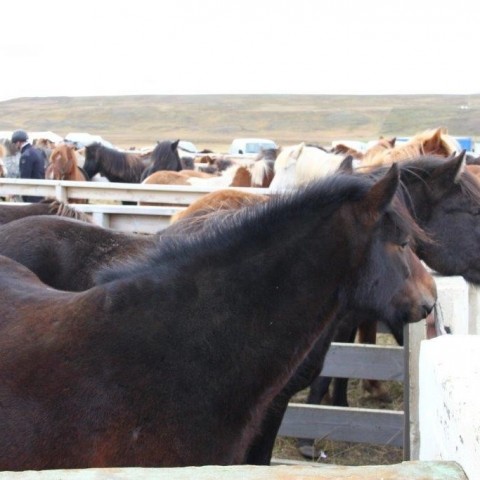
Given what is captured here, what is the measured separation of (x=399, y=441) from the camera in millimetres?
4516

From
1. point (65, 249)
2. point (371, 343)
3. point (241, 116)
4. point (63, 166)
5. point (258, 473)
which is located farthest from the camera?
point (241, 116)

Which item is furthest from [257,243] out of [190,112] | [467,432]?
[190,112]

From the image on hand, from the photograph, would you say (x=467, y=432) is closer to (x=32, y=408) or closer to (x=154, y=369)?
(x=154, y=369)

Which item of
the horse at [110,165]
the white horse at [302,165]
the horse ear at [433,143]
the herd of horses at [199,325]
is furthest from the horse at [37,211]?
the horse at [110,165]

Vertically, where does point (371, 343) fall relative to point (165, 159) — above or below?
below

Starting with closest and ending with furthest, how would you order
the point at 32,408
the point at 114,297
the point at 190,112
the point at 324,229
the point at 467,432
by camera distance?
the point at 467,432 < the point at 32,408 < the point at 114,297 < the point at 324,229 < the point at 190,112

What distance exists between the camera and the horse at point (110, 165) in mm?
15252

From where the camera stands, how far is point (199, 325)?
261 cm

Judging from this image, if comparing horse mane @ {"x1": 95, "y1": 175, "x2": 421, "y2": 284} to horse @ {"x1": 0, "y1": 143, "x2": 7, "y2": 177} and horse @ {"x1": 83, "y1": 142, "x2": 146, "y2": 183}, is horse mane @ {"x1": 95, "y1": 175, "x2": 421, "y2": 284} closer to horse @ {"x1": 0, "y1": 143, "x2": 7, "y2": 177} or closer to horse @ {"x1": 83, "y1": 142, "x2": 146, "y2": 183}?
horse @ {"x1": 83, "y1": 142, "x2": 146, "y2": 183}

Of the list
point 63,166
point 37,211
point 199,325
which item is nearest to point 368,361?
point 199,325

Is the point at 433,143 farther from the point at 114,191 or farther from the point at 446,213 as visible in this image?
the point at 114,191

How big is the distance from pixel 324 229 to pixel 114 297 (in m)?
0.90

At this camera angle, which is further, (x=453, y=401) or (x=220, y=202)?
(x=220, y=202)

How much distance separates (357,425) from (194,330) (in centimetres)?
227
